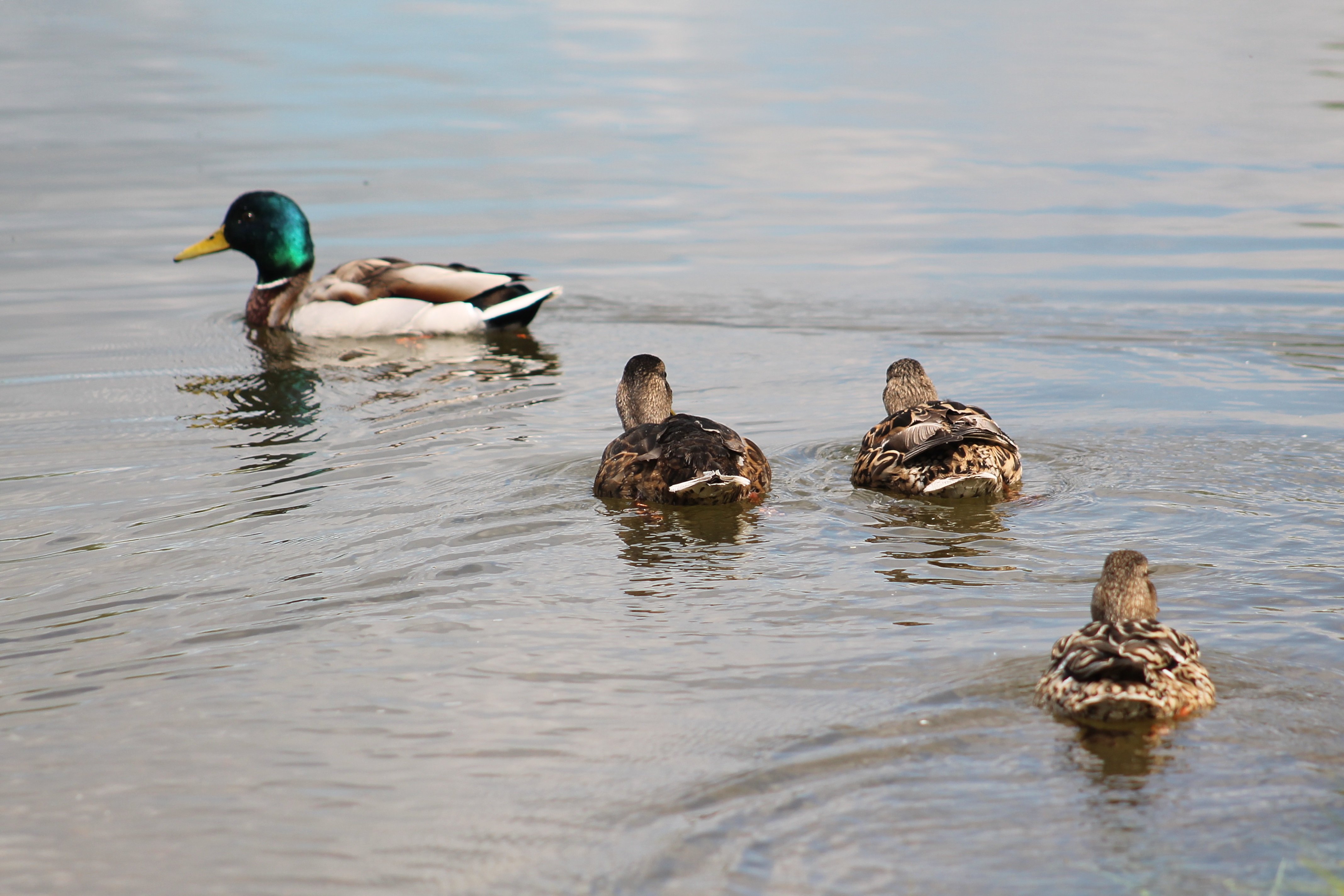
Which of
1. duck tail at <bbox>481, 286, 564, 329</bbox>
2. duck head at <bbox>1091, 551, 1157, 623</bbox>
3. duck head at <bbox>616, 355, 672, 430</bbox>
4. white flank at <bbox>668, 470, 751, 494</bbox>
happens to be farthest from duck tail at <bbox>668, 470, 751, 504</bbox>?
duck tail at <bbox>481, 286, 564, 329</bbox>

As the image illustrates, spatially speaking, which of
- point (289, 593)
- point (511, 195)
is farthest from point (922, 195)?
point (289, 593)

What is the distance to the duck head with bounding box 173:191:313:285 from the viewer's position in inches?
592

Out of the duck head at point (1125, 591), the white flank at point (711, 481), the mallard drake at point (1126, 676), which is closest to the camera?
the mallard drake at point (1126, 676)

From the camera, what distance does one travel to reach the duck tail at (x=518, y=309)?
14.0 metres

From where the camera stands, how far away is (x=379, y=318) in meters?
14.1

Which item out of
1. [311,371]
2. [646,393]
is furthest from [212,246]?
[646,393]

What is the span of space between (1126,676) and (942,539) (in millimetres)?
2603

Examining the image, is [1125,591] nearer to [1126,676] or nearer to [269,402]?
[1126,676]

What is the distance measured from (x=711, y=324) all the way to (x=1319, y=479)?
647cm

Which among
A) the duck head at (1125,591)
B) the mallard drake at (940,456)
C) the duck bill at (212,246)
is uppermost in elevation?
the duck bill at (212,246)

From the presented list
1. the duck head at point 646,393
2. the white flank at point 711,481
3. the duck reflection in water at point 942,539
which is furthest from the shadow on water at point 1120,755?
the duck head at point 646,393

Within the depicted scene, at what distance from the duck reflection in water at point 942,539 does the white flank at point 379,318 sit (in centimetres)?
689

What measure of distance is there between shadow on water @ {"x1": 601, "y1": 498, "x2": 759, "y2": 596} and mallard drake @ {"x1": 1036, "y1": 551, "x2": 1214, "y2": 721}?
2.15 meters

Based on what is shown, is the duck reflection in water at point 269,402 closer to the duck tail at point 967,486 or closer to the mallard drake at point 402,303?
the mallard drake at point 402,303
